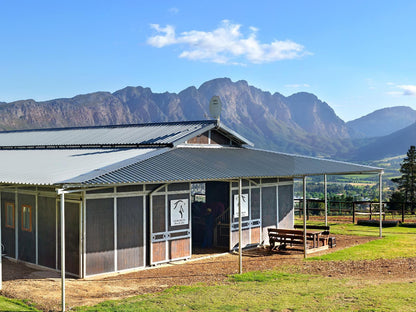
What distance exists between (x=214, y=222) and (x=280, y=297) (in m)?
7.38

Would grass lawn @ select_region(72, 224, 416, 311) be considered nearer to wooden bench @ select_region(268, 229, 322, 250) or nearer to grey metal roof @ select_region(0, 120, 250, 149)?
wooden bench @ select_region(268, 229, 322, 250)

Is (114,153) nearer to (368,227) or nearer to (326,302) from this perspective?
(326,302)

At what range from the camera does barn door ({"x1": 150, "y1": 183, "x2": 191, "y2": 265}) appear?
1496cm

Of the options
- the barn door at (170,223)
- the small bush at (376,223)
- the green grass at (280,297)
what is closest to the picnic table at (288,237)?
the barn door at (170,223)

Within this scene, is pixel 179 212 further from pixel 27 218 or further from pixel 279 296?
pixel 279 296

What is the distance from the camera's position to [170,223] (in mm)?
15445

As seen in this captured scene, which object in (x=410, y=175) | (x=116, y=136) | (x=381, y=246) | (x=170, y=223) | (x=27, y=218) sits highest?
(x=116, y=136)

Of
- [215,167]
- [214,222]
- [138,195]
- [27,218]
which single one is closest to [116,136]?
[214,222]

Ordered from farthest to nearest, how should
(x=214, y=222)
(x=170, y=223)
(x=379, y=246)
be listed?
(x=379, y=246), (x=214, y=222), (x=170, y=223)

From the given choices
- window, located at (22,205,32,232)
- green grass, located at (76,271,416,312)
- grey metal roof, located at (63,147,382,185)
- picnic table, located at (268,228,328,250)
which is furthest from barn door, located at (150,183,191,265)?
window, located at (22,205,32,232)

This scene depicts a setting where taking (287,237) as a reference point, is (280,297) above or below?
below

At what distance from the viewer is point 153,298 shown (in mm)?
11094

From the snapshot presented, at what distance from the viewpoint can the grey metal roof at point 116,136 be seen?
61.0 ft

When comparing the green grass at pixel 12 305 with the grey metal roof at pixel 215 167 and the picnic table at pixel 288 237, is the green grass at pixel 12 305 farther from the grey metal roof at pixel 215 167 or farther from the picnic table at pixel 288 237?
the picnic table at pixel 288 237
